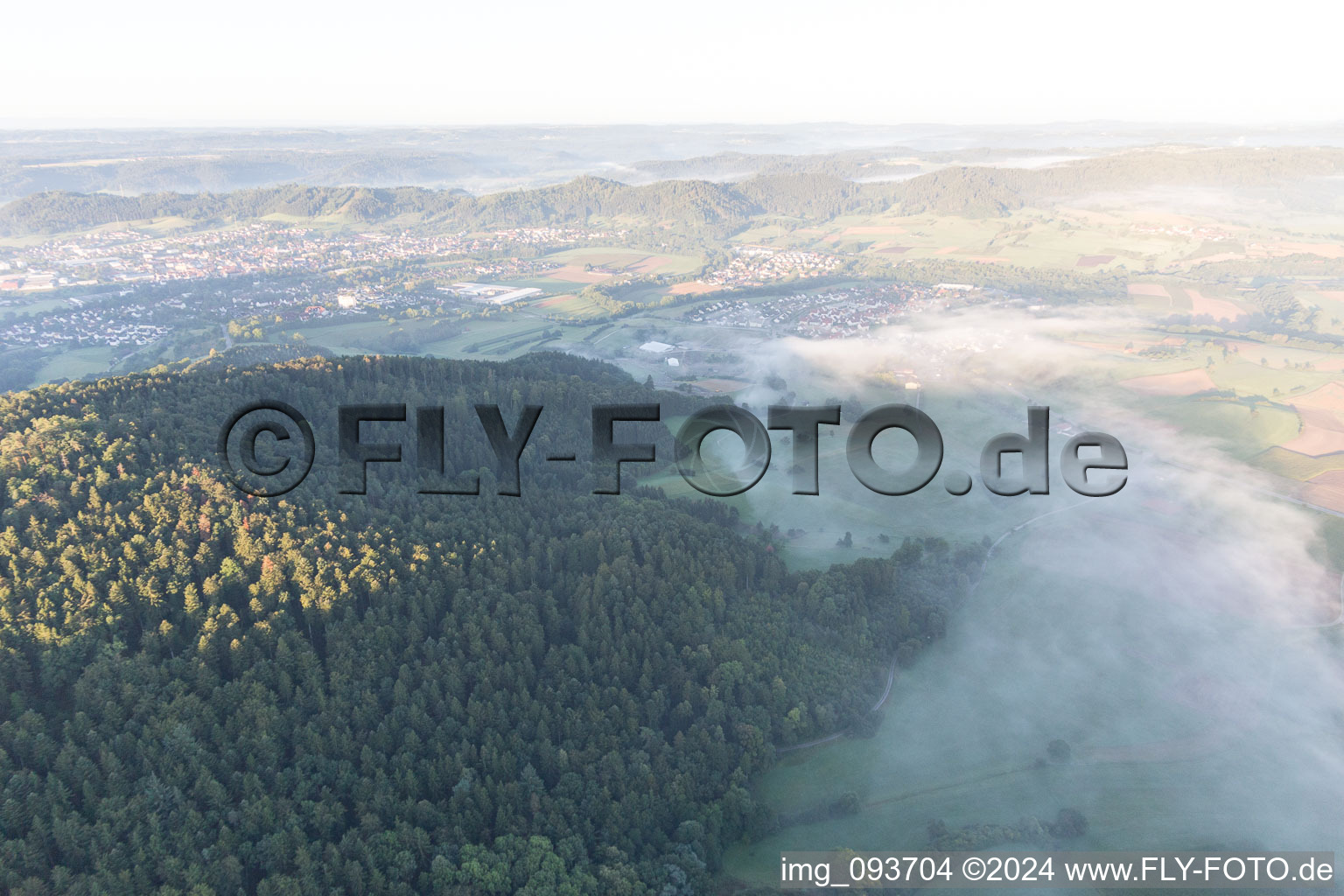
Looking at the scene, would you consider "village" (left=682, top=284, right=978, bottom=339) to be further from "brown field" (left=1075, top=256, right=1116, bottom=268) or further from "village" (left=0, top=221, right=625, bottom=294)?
"village" (left=0, top=221, right=625, bottom=294)

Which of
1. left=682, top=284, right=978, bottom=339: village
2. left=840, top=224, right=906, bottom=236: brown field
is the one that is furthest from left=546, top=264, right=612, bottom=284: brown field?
left=840, top=224, right=906, bottom=236: brown field

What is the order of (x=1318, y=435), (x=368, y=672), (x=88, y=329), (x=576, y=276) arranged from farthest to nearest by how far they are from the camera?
(x=576, y=276)
(x=88, y=329)
(x=1318, y=435)
(x=368, y=672)

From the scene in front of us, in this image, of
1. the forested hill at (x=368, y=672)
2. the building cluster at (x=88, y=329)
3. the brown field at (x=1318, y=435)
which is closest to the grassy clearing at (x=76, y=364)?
the building cluster at (x=88, y=329)

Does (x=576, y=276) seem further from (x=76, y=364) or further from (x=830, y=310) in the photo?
(x=76, y=364)

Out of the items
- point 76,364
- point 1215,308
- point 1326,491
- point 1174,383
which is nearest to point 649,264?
point 1215,308

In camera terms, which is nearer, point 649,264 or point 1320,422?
point 1320,422
